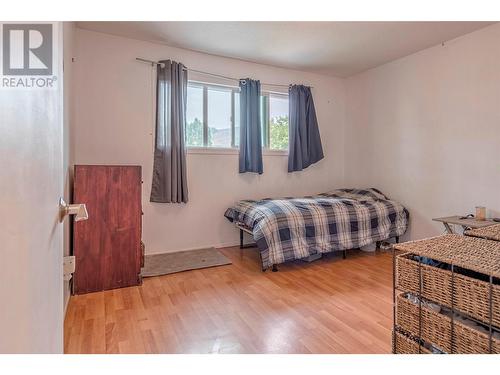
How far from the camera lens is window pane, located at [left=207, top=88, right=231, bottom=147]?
3.82 m

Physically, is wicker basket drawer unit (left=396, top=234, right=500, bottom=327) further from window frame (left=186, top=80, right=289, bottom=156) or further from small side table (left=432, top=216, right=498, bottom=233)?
window frame (left=186, top=80, right=289, bottom=156)

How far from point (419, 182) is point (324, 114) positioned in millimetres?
1711

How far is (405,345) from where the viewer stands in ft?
4.01

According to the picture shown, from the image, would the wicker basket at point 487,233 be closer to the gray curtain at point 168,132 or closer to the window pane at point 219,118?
the gray curtain at point 168,132

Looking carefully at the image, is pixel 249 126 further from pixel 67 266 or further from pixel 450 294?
pixel 450 294

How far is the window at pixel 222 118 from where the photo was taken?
3.71 metres

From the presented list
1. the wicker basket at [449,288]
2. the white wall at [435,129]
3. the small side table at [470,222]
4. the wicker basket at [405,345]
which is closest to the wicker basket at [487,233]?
the wicker basket at [449,288]

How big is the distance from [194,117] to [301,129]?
1.52 metres

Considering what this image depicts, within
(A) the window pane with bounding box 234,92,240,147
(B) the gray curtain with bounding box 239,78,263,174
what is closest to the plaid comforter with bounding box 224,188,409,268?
(B) the gray curtain with bounding box 239,78,263,174

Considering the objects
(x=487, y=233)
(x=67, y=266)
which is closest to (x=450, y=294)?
(x=487, y=233)

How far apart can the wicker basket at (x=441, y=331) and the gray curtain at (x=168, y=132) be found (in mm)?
2680

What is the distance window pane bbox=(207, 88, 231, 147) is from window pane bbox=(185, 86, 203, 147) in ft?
0.40
